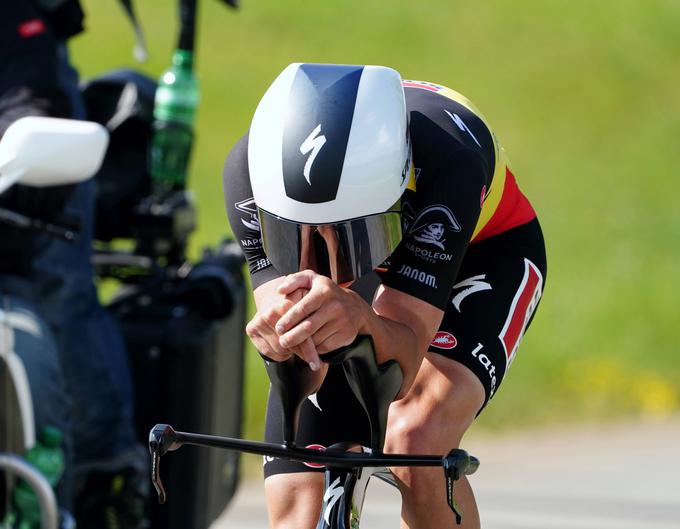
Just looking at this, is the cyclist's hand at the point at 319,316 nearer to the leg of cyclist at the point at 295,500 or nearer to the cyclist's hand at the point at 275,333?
the cyclist's hand at the point at 275,333

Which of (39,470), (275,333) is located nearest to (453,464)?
(275,333)

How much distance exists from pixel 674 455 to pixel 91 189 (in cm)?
507

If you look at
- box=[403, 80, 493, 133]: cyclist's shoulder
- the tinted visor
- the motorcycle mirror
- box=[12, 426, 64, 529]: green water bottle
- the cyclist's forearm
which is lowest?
box=[12, 426, 64, 529]: green water bottle

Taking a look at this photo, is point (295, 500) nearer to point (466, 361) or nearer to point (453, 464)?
point (466, 361)

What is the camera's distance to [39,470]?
4980 millimetres

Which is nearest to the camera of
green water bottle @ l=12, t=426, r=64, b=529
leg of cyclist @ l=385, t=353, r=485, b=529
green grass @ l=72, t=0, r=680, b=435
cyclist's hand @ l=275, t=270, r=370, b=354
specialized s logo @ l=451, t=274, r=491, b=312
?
cyclist's hand @ l=275, t=270, r=370, b=354

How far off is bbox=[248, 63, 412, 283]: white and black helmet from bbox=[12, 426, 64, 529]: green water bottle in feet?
6.32

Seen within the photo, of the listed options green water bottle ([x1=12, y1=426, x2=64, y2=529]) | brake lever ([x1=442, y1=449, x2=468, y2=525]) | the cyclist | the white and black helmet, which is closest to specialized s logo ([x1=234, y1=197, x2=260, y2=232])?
the cyclist

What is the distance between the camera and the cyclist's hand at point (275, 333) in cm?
304

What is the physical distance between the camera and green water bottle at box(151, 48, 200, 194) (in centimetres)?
615

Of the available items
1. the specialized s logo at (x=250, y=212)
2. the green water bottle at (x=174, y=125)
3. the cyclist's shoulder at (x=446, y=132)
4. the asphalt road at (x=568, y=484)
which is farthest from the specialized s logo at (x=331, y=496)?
the asphalt road at (x=568, y=484)

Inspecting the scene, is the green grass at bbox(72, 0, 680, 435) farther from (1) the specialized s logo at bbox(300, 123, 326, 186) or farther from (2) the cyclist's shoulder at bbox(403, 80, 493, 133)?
(1) the specialized s logo at bbox(300, 123, 326, 186)

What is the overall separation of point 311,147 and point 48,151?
1039 millimetres

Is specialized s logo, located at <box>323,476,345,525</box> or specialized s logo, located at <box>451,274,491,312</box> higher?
specialized s logo, located at <box>451,274,491,312</box>
